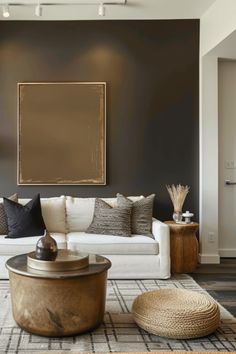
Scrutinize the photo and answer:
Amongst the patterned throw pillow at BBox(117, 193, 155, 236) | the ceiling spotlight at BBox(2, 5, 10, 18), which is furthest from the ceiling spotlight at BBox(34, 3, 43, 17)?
the patterned throw pillow at BBox(117, 193, 155, 236)

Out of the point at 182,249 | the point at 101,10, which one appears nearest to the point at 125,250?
the point at 182,249

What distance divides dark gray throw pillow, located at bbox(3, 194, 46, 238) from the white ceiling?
241 centimetres

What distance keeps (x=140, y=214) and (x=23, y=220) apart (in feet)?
4.48

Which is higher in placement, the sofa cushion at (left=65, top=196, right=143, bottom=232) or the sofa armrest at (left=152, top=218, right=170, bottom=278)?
the sofa cushion at (left=65, top=196, right=143, bottom=232)

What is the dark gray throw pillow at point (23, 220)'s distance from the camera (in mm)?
3945

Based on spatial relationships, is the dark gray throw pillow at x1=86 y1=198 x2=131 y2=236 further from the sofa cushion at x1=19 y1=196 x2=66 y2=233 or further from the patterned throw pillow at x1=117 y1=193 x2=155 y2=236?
the sofa cushion at x1=19 y1=196 x2=66 y2=233

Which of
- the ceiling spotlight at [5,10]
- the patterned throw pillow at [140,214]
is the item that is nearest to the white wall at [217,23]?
the patterned throw pillow at [140,214]

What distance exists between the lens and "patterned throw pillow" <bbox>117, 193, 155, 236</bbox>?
4191 millimetres

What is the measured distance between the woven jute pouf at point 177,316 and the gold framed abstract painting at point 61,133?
2.37 metres

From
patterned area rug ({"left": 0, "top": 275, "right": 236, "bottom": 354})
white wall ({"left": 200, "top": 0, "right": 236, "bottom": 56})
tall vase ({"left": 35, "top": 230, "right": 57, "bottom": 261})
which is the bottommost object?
patterned area rug ({"left": 0, "top": 275, "right": 236, "bottom": 354})

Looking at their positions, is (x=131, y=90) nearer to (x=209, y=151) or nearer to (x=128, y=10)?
(x=128, y=10)

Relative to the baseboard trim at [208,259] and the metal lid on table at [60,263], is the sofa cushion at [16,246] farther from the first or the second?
the baseboard trim at [208,259]

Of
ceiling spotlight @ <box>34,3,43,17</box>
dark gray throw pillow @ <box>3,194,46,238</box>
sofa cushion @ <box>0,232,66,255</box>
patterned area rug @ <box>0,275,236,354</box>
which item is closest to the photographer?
patterned area rug @ <box>0,275,236,354</box>

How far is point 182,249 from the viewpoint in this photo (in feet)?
13.3
